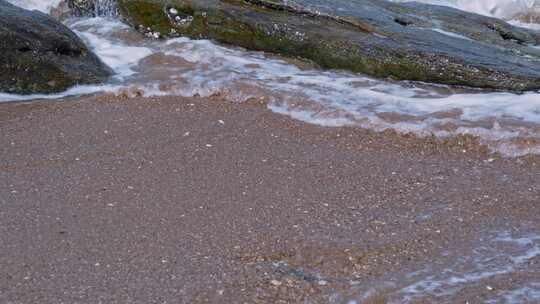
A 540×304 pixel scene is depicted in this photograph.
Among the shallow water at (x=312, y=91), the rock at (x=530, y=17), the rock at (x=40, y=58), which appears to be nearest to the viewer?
the shallow water at (x=312, y=91)

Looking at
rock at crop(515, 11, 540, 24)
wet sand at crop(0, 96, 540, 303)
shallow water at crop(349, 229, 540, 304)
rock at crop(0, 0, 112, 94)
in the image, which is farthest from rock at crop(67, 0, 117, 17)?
rock at crop(515, 11, 540, 24)

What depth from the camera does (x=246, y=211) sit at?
3891 millimetres

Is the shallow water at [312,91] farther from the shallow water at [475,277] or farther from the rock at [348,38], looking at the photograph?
the shallow water at [475,277]

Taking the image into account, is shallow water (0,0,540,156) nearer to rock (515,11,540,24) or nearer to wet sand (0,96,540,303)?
wet sand (0,96,540,303)

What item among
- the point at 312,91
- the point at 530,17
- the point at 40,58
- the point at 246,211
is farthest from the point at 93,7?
the point at 530,17

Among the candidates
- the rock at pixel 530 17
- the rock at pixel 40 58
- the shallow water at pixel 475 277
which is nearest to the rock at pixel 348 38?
the rock at pixel 40 58

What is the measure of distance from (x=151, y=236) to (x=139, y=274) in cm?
40

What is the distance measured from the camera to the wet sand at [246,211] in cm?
313

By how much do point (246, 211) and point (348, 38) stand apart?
3.71 m

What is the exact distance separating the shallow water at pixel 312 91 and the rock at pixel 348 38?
174mm

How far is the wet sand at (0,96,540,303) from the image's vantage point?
123 inches

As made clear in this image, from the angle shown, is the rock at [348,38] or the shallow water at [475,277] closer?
the shallow water at [475,277]

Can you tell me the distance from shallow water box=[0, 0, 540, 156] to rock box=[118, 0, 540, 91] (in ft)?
0.57

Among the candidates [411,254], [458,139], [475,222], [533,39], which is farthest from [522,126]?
[533,39]
